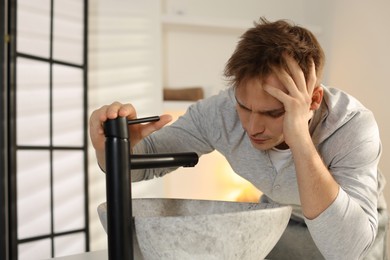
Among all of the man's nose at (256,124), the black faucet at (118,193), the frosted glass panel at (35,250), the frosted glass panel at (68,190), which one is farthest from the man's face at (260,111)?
the frosted glass panel at (68,190)

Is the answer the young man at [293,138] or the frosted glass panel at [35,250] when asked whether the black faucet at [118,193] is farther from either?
the frosted glass panel at [35,250]

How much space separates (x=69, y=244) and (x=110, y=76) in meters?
0.87

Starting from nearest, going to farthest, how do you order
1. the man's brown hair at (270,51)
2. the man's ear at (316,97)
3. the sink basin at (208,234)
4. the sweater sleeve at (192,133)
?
the sink basin at (208,234) < the man's brown hair at (270,51) < the man's ear at (316,97) < the sweater sleeve at (192,133)

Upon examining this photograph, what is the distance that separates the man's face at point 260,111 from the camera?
3.34 ft

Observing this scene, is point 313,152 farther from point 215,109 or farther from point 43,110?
point 43,110

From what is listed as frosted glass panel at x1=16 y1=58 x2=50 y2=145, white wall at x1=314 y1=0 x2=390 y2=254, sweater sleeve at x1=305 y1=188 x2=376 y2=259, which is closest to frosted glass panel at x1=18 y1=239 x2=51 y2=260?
frosted glass panel at x1=16 y1=58 x2=50 y2=145

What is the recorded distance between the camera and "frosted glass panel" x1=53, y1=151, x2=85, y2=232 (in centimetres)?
244

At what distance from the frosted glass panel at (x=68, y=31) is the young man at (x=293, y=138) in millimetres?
1276

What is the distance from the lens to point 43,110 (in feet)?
7.66

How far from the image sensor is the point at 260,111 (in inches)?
Answer: 41.0

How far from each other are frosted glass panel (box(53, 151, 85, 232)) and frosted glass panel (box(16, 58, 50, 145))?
0.52 ft

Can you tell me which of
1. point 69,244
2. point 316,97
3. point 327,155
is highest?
point 316,97

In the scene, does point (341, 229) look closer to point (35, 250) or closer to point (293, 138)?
point (293, 138)

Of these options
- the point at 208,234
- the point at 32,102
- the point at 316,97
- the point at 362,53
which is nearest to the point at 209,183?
the point at 362,53
